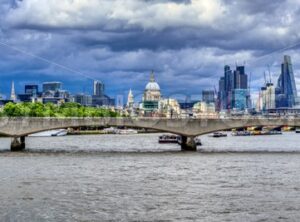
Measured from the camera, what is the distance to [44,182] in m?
51.9

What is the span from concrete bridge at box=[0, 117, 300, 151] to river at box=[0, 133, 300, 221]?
17.4 metres

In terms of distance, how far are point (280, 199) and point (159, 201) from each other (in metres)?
7.31

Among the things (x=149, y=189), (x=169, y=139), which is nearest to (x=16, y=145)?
(x=169, y=139)

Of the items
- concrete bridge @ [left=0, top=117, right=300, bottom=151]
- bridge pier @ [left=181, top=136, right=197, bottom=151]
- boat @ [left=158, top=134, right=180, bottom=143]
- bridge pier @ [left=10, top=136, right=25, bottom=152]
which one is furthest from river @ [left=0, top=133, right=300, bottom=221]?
boat @ [left=158, top=134, right=180, bottom=143]

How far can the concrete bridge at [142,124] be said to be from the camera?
93.8m

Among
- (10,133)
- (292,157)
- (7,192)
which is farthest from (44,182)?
(10,133)

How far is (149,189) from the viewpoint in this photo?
47.9 meters

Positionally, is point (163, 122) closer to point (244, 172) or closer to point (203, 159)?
point (203, 159)

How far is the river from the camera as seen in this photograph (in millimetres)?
Answer: 37781

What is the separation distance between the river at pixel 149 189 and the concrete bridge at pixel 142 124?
17.4 m

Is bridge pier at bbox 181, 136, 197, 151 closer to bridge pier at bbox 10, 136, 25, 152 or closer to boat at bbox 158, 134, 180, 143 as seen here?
bridge pier at bbox 10, 136, 25, 152

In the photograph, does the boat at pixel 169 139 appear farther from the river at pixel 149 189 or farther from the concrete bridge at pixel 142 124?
the river at pixel 149 189

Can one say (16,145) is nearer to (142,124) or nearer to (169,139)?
(142,124)

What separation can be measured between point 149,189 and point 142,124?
47.2 m
